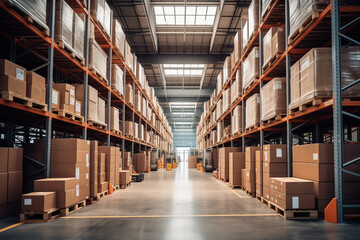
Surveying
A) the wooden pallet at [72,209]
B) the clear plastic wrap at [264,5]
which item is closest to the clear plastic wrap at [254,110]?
the clear plastic wrap at [264,5]

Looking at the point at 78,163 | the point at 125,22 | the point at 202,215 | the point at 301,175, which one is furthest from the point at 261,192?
the point at 125,22

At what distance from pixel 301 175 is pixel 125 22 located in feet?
35.8

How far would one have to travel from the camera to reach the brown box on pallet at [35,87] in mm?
5215

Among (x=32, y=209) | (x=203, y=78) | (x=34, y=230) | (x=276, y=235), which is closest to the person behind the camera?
(x=276, y=235)

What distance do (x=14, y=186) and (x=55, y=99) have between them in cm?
184

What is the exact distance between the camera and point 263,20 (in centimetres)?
802

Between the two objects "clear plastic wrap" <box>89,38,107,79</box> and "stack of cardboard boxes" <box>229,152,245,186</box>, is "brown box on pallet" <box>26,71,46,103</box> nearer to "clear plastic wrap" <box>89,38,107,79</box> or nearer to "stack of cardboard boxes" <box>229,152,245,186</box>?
"clear plastic wrap" <box>89,38,107,79</box>

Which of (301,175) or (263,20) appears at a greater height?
(263,20)

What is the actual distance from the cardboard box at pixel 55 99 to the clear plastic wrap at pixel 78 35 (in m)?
1.25

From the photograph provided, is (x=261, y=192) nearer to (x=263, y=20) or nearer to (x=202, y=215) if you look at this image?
(x=202, y=215)

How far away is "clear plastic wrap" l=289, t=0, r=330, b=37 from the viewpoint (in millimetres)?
Answer: 5188

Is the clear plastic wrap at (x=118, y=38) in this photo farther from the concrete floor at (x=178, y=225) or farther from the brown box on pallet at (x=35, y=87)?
the concrete floor at (x=178, y=225)

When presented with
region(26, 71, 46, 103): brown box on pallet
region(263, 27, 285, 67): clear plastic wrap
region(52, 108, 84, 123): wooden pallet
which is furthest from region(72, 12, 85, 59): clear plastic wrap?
region(263, 27, 285, 67): clear plastic wrap

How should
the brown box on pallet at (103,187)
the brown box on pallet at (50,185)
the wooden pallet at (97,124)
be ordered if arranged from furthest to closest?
the brown box on pallet at (103,187)
the wooden pallet at (97,124)
the brown box on pallet at (50,185)
